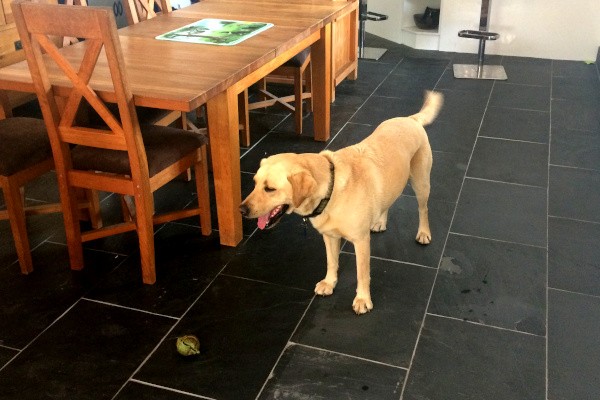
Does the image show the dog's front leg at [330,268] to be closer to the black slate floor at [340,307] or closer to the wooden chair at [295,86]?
the black slate floor at [340,307]

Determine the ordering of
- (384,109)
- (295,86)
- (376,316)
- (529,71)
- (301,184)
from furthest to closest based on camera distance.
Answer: (529,71)
(384,109)
(295,86)
(376,316)
(301,184)

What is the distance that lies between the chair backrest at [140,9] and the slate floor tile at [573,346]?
2.38m

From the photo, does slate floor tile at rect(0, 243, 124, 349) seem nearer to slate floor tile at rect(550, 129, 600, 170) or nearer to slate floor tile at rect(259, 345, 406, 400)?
slate floor tile at rect(259, 345, 406, 400)

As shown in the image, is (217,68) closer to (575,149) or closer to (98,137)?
(98,137)

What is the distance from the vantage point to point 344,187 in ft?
6.87

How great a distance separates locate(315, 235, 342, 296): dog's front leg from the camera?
2348mm

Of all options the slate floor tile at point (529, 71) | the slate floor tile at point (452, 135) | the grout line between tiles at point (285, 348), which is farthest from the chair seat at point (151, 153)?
the slate floor tile at point (529, 71)

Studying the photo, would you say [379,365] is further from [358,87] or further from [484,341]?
[358,87]

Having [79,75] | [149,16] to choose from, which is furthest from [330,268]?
[149,16]

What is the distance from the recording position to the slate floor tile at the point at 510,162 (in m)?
3.30

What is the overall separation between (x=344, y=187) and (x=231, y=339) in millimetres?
644

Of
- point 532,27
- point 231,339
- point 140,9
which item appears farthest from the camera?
point 532,27

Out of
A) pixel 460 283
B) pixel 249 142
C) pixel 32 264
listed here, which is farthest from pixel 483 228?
pixel 32 264

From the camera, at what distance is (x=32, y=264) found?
2586mm
